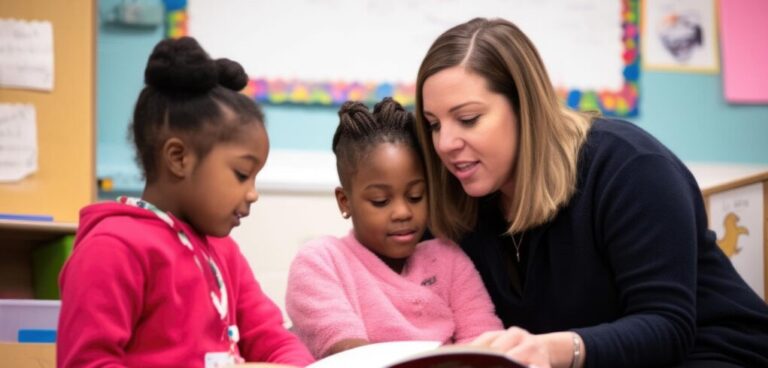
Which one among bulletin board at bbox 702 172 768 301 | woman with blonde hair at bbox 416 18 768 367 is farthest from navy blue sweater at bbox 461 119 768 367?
bulletin board at bbox 702 172 768 301

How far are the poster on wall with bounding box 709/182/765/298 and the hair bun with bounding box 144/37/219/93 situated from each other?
158 centimetres

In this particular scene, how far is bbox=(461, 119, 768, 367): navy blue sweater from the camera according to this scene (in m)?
1.52

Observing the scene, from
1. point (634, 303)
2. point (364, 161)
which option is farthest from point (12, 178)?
point (634, 303)

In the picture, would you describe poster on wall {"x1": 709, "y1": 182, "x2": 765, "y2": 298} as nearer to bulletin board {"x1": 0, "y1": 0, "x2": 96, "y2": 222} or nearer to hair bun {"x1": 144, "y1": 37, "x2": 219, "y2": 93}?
hair bun {"x1": 144, "y1": 37, "x2": 219, "y2": 93}

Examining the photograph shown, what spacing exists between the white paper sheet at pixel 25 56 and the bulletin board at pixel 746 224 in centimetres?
181

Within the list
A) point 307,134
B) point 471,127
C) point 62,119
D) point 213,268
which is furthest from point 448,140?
point 307,134

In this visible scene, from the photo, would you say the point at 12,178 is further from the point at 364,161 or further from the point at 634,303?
the point at 634,303

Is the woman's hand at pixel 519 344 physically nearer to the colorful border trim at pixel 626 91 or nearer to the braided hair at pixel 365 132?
the braided hair at pixel 365 132

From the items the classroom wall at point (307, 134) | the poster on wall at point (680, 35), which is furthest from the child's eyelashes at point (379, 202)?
the poster on wall at point (680, 35)

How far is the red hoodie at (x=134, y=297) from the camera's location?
1.19 meters

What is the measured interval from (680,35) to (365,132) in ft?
6.59

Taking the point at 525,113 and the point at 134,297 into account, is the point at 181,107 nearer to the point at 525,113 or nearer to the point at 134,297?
the point at 134,297

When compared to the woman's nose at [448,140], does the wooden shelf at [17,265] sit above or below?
below

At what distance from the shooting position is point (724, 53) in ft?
11.2
